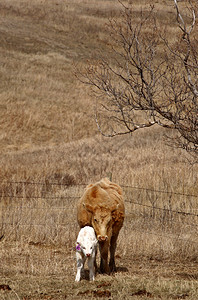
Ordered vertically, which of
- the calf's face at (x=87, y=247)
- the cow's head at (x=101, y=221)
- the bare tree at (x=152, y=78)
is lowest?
the calf's face at (x=87, y=247)

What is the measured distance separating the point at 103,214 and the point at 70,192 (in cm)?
752

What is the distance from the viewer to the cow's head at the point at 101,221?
7121mm

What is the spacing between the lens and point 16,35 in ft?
156

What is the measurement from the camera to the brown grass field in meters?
7.07

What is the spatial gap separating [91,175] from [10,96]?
2024 cm

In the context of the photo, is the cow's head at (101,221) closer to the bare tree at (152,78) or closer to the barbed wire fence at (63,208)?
the bare tree at (152,78)

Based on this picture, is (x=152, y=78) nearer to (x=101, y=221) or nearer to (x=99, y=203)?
(x=99, y=203)

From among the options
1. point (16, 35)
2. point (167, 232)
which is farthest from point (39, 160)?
point (16, 35)

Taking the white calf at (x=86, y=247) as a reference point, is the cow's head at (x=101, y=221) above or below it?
above

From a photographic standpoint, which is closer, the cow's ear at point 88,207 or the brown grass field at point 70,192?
the brown grass field at point 70,192

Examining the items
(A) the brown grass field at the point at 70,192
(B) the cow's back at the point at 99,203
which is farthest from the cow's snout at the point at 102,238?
(A) the brown grass field at the point at 70,192

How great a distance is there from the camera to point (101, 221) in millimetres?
7203

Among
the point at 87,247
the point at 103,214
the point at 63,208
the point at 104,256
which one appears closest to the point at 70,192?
the point at 63,208

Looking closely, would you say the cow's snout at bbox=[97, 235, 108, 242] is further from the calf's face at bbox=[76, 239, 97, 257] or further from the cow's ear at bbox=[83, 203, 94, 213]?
the cow's ear at bbox=[83, 203, 94, 213]
